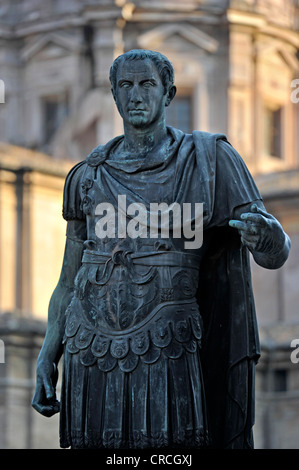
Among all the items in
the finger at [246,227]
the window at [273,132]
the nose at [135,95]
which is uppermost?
the window at [273,132]

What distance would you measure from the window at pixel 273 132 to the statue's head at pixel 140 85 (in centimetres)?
6577

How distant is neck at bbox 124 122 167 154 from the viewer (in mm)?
11344

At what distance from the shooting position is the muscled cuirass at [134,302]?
432 inches

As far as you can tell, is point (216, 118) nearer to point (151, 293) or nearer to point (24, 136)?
point (24, 136)

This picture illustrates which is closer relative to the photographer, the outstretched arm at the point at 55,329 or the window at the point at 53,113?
the outstretched arm at the point at 55,329

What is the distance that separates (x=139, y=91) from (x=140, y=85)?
4 centimetres

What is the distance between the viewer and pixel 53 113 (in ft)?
252

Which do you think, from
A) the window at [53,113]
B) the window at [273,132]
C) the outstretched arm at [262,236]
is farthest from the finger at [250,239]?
the window at [273,132]

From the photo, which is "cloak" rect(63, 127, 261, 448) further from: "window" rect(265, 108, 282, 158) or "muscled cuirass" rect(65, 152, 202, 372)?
"window" rect(265, 108, 282, 158)

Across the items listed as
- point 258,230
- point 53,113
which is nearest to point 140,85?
point 258,230

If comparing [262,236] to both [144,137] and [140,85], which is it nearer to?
[144,137]

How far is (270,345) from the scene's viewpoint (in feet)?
197

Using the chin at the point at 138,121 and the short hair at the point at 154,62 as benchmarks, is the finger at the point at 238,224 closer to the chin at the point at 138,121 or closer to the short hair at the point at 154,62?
the chin at the point at 138,121
